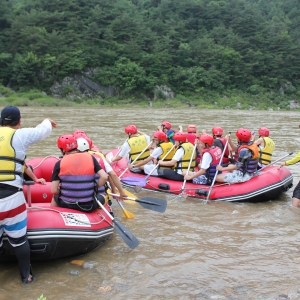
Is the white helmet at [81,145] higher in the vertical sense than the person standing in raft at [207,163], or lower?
higher

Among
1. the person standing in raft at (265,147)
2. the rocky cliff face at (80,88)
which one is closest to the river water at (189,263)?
the person standing in raft at (265,147)

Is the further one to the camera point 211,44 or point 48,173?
point 211,44

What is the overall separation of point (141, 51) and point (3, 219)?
46884 mm

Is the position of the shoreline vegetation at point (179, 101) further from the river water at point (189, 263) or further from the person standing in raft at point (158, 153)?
the river water at point (189, 263)

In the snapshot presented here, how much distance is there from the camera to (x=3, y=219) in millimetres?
3494

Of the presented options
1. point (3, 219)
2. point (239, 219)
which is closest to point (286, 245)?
point (239, 219)

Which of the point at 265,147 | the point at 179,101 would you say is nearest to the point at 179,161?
the point at 265,147

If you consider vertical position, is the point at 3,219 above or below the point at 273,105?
above

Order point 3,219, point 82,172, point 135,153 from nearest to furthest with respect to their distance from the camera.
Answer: point 3,219 → point 82,172 → point 135,153

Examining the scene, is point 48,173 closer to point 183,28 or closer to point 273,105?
point 273,105

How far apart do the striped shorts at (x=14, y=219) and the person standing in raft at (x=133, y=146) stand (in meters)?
4.12

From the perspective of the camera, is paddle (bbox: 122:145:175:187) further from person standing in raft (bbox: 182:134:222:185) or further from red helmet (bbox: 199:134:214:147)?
red helmet (bbox: 199:134:214:147)

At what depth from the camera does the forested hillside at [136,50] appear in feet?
140

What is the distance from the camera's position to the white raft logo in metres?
3.98
